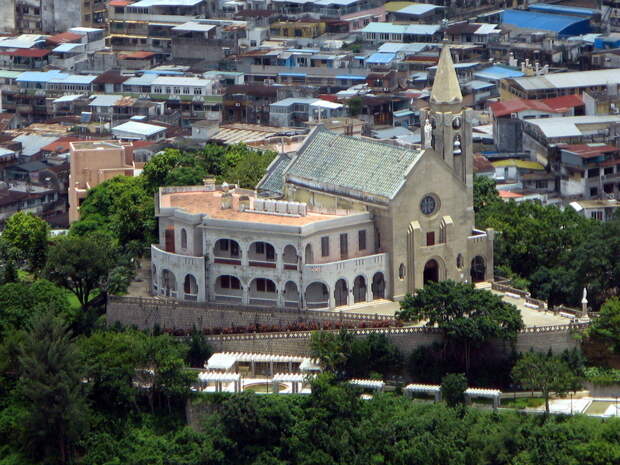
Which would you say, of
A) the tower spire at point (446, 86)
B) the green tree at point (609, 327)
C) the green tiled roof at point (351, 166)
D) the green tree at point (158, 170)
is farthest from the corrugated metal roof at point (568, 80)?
the green tree at point (609, 327)

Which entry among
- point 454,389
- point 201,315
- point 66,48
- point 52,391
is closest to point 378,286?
point 201,315

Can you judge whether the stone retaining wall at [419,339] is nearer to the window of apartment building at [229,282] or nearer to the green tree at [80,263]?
the window of apartment building at [229,282]

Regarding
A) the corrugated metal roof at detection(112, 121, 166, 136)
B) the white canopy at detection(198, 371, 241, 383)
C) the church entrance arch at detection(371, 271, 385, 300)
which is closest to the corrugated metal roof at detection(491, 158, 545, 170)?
the corrugated metal roof at detection(112, 121, 166, 136)

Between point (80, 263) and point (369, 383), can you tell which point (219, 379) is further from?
point (80, 263)

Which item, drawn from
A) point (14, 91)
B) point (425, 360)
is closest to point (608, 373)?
point (425, 360)

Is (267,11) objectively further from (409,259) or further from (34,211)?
(409,259)

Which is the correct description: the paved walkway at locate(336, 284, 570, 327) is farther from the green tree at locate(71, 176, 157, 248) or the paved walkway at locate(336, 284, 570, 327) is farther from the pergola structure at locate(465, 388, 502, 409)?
the green tree at locate(71, 176, 157, 248)
